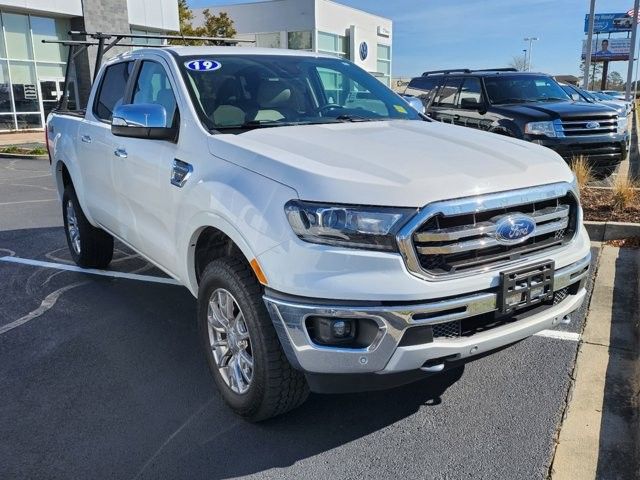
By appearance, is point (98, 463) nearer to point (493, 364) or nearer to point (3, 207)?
point (493, 364)

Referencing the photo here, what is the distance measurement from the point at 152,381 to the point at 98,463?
818mm

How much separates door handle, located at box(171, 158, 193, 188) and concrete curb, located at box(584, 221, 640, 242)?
4730 mm

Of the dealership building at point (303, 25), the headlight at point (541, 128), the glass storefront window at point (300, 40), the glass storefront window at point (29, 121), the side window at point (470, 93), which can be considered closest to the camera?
the headlight at point (541, 128)

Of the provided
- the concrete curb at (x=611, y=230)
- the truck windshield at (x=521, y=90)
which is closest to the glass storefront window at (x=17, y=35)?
the truck windshield at (x=521, y=90)

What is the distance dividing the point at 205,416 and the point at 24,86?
2454cm

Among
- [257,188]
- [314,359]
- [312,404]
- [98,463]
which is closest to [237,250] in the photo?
[257,188]

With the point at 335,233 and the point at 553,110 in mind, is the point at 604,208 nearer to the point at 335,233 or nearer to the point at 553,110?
the point at 553,110

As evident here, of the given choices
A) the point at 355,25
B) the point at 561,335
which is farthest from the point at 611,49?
the point at 561,335

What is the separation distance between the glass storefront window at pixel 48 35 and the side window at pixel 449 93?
1948cm

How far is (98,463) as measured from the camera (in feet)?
9.56

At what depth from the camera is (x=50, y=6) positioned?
24.0 meters

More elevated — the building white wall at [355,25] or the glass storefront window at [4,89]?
the building white wall at [355,25]

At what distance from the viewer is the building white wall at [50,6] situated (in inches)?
893

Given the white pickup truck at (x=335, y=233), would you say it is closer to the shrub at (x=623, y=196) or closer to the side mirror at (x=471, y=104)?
the shrub at (x=623, y=196)
